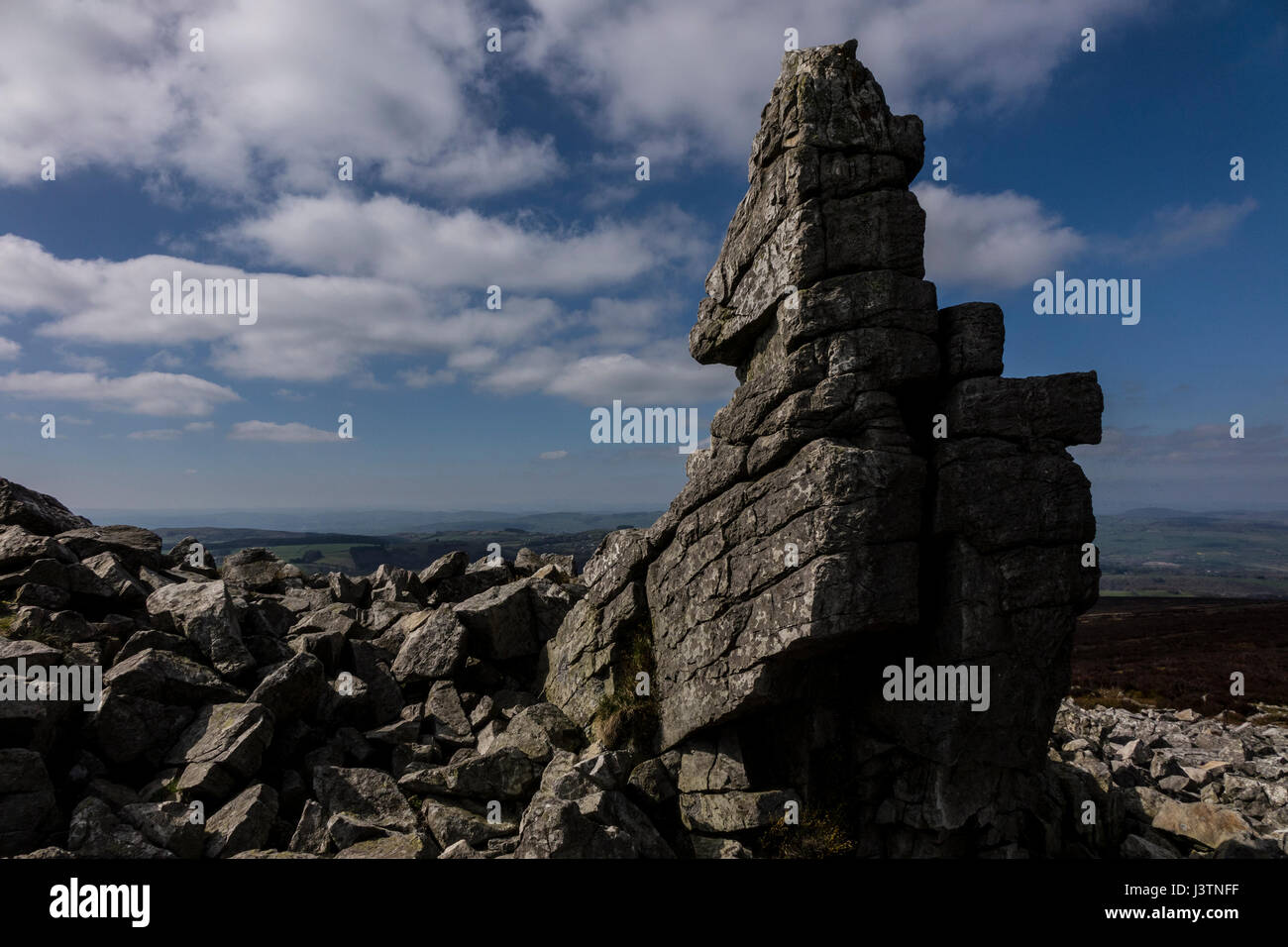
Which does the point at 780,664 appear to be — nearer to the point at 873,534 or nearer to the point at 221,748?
the point at 873,534

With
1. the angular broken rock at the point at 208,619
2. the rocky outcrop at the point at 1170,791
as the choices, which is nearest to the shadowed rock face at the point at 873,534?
the rocky outcrop at the point at 1170,791

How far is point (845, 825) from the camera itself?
17.5 m

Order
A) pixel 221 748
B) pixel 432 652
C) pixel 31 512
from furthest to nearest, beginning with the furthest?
pixel 31 512 → pixel 432 652 → pixel 221 748

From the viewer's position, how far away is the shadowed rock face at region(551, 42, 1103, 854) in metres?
17.0

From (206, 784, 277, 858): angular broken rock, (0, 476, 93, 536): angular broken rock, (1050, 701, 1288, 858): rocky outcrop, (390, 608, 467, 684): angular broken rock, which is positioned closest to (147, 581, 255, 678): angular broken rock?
(390, 608, 467, 684): angular broken rock

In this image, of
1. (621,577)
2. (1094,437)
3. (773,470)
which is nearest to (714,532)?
(773,470)

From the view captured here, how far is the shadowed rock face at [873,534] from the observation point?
1703 cm

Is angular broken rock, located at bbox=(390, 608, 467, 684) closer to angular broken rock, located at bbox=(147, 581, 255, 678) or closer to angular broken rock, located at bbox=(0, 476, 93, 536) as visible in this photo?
angular broken rock, located at bbox=(147, 581, 255, 678)

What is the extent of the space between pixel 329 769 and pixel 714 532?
1279 centimetres

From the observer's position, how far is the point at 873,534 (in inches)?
656

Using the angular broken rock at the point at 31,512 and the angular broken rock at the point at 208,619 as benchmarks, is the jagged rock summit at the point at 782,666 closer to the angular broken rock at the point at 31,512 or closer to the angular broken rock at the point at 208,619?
the angular broken rock at the point at 208,619

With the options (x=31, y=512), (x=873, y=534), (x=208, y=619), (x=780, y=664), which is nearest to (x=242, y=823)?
(x=208, y=619)

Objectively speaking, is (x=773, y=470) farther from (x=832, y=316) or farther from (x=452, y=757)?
(x=452, y=757)
